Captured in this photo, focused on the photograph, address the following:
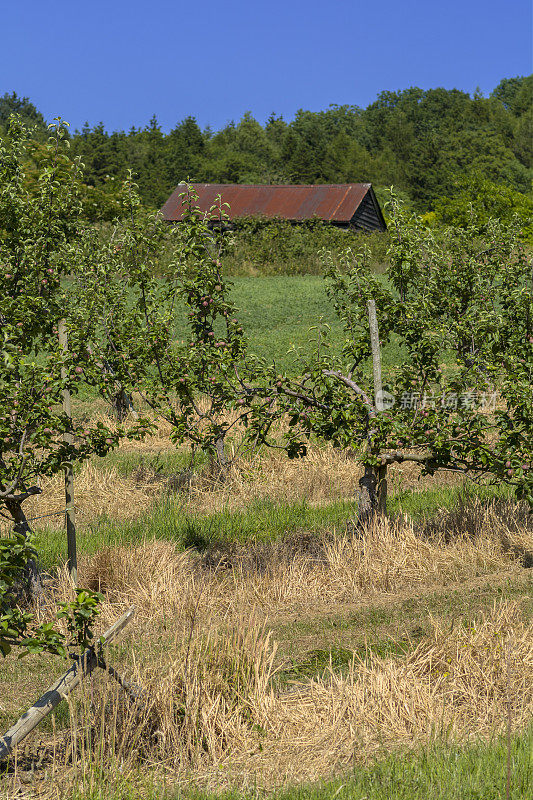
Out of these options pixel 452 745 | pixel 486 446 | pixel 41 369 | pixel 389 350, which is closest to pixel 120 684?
pixel 452 745

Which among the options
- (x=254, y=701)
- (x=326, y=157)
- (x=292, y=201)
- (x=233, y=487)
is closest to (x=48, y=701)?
(x=254, y=701)

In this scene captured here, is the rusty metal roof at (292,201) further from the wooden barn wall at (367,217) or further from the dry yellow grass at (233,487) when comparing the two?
the dry yellow grass at (233,487)

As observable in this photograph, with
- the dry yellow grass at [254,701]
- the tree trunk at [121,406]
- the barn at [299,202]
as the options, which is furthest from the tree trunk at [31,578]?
the barn at [299,202]

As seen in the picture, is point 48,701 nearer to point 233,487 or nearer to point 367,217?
point 233,487

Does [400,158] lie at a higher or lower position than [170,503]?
higher

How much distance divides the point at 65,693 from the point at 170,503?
5.21 m

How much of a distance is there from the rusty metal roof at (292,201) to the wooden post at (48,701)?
37.1 metres

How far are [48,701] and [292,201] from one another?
40208 millimetres

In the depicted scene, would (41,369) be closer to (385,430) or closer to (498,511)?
(385,430)

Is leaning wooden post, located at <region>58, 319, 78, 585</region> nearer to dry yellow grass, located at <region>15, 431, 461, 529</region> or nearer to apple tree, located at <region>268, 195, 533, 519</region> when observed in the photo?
apple tree, located at <region>268, 195, 533, 519</region>

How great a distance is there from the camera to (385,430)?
732cm

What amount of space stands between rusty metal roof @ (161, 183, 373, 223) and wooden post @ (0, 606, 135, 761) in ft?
122

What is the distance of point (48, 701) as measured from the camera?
4422 millimetres

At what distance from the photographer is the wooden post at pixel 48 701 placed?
4.28 metres
